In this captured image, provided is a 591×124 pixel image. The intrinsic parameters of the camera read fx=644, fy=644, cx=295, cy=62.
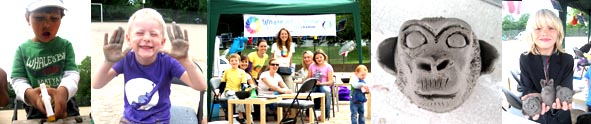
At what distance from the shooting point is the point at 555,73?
15.1 feet

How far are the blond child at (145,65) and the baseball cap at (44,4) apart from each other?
37 centimetres

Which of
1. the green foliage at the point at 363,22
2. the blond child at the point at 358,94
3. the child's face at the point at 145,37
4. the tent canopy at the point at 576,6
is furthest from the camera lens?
the green foliage at the point at 363,22

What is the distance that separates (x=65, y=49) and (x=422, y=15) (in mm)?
2253

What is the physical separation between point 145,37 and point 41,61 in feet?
2.21

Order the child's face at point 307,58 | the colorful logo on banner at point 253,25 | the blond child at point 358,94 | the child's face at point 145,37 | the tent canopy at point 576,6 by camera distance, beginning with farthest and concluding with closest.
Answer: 1. the colorful logo on banner at point 253,25
2. the child's face at point 307,58
3. the blond child at point 358,94
4. the tent canopy at point 576,6
5. the child's face at point 145,37

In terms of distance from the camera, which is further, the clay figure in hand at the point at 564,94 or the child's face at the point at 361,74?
the child's face at the point at 361,74

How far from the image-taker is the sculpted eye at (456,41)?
4.04 m

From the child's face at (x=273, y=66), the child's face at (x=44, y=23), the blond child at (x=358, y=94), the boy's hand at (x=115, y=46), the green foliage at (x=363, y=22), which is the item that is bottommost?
the blond child at (x=358, y=94)

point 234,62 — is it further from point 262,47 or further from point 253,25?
point 253,25

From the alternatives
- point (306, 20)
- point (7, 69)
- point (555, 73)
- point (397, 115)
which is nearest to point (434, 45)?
point (397, 115)

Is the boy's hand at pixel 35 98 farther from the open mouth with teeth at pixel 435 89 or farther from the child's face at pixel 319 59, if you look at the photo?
the child's face at pixel 319 59

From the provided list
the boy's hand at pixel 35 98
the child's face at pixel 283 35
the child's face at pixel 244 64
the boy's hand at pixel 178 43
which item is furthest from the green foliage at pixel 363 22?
the boy's hand at pixel 35 98

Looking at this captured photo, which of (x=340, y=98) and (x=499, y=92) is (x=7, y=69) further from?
(x=340, y=98)

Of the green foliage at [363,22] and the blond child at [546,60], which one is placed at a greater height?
the green foliage at [363,22]
